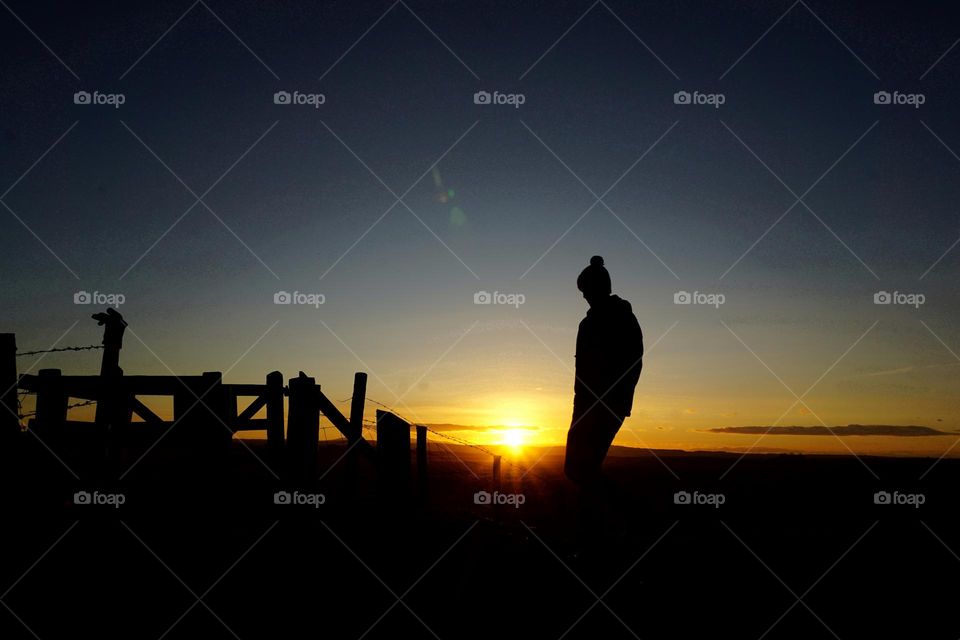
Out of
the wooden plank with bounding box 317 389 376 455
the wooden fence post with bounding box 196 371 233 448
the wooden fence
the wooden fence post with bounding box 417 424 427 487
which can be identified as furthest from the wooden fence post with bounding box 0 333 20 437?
the wooden fence post with bounding box 417 424 427 487

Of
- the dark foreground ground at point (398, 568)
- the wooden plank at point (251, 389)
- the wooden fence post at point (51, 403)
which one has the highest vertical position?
the wooden plank at point (251, 389)

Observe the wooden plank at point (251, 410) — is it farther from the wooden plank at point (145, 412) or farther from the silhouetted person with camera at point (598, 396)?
the silhouetted person with camera at point (598, 396)

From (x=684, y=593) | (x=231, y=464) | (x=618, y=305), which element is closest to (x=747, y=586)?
(x=684, y=593)

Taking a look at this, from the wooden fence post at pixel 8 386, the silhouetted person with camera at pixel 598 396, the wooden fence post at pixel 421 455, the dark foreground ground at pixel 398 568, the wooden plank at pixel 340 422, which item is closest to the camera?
the dark foreground ground at pixel 398 568

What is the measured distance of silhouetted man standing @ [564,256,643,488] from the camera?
6418 mm

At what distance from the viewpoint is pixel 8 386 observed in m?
8.00

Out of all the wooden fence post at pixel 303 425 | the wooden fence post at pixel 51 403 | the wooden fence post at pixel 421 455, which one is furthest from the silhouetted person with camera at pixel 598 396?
the wooden fence post at pixel 421 455

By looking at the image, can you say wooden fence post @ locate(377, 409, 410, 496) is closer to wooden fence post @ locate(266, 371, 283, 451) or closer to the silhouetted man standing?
wooden fence post @ locate(266, 371, 283, 451)

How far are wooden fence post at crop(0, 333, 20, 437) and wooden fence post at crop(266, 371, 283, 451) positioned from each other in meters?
3.20

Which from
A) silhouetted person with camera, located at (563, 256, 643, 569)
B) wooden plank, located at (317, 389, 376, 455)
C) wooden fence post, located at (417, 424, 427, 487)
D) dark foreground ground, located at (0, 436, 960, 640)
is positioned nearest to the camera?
dark foreground ground, located at (0, 436, 960, 640)

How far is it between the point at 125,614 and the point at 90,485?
323cm

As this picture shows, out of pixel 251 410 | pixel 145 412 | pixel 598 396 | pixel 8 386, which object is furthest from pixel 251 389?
pixel 598 396

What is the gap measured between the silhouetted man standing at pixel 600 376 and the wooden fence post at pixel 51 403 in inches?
226

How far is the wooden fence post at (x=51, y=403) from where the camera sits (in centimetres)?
821
